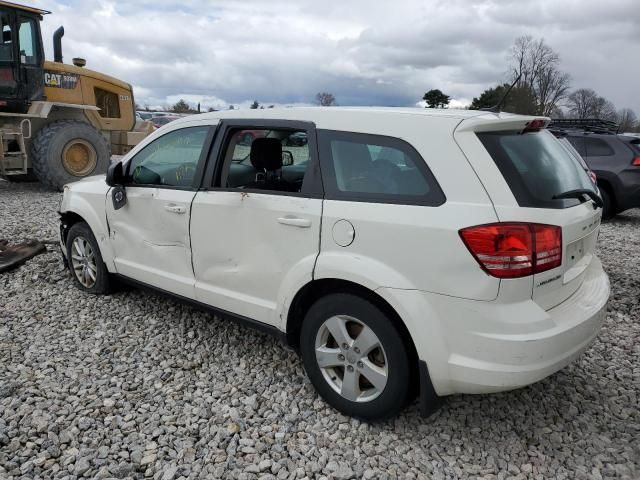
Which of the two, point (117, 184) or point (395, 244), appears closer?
point (395, 244)

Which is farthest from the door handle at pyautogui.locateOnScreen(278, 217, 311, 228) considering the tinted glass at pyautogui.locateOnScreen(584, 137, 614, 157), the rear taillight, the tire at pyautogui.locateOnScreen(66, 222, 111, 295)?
the tinted glass at pyautogui.locateOnScreen(584, 137, 614, 157)

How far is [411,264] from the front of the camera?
8.11 feet

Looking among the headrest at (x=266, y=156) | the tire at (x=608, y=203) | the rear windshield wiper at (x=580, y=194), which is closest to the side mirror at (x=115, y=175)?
the headrest at (x=266, y=156)

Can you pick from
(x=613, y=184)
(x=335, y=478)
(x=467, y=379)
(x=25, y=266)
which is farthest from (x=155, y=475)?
(x=613, y=184)

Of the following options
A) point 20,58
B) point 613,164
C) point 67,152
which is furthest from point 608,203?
point 20,58

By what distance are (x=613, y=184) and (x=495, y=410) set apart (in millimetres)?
7529

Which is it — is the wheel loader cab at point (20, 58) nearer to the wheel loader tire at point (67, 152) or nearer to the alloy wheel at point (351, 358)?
the wheel loader tire at point (67, 152)

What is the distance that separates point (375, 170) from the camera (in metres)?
2.74

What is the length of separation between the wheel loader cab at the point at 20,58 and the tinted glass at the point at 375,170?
351 inches

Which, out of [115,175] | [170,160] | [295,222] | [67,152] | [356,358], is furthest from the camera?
[67,152]

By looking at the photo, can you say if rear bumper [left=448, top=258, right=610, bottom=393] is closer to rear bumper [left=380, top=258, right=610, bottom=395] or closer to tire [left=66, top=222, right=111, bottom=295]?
rear bumper [left=380, top=258, right=610, bottom=395]

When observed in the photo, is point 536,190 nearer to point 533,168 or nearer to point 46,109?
point 533,168

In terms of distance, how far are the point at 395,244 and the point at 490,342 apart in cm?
63

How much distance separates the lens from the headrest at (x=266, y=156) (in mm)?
3490
